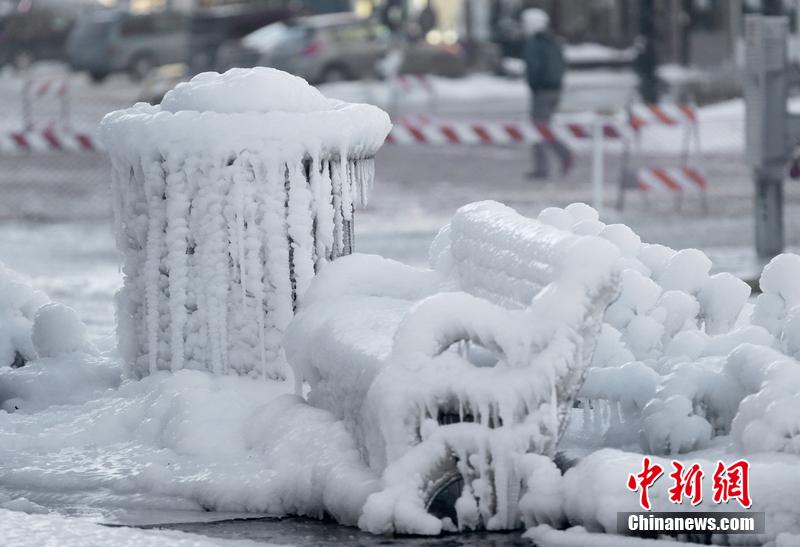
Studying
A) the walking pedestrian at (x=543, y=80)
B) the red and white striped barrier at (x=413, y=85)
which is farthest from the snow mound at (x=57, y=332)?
the red and white striped barrier at (x=413, y=85)

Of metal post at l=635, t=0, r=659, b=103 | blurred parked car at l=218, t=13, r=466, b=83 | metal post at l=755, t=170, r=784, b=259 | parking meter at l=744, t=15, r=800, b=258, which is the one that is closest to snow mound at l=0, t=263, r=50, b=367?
parking meter at l=744, t=15, r=800, b=258

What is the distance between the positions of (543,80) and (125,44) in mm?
19193

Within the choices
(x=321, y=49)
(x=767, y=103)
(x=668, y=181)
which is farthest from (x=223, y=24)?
(x=767, y=103)

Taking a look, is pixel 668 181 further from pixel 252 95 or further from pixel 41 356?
pixel 252 95

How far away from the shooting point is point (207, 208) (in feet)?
22.7

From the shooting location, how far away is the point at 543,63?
64.5ft

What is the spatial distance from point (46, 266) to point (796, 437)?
9.02m

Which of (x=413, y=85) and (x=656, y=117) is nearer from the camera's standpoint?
(x=656, y=117)

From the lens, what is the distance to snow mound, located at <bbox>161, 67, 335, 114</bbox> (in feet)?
23.2

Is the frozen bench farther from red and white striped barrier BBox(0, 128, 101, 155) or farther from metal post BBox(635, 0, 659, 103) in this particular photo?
metal post BBox(635, 0, 659, 103)

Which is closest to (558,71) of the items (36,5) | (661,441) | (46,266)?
(46,266)

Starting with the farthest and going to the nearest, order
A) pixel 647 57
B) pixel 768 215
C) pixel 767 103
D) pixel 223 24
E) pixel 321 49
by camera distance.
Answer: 1. pixel 223 24
2. pixel 321 49
3. pixel 647 57
4. pixel 768 215
5. pixel 767 103

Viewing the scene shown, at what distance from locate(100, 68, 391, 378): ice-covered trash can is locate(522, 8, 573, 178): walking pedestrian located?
12.4 meters

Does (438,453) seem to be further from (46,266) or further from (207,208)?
(46,266)
